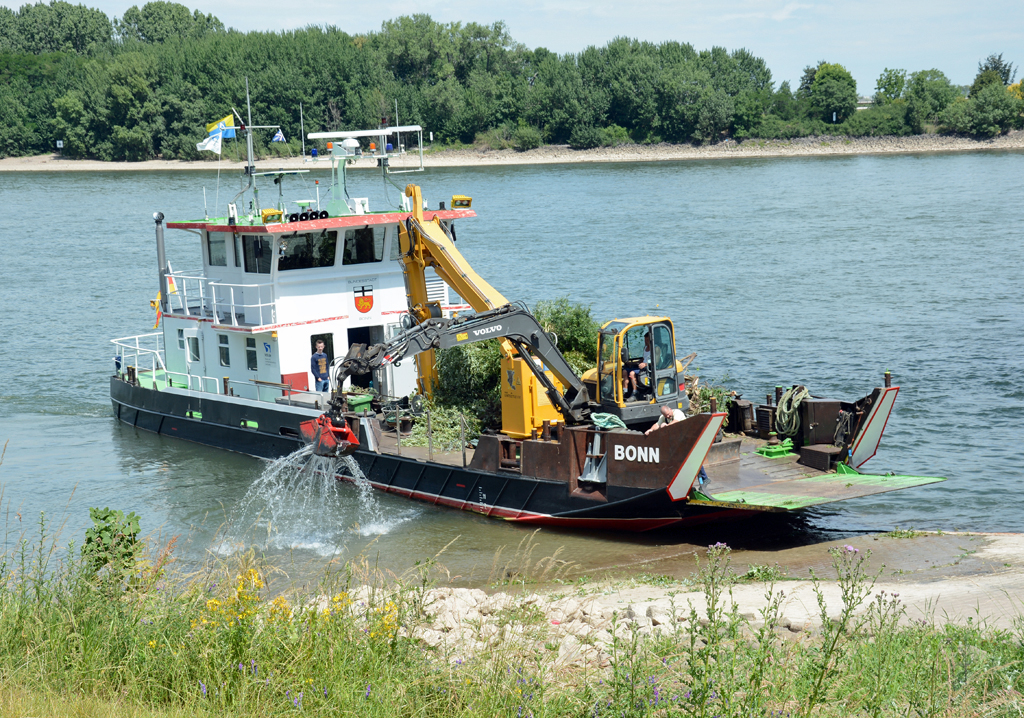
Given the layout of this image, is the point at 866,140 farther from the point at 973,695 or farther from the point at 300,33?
the point at 973,695

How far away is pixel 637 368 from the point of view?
13945 millimetres

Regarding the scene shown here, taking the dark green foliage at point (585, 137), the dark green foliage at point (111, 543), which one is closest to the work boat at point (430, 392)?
the dark green foliage at point (111, 543)

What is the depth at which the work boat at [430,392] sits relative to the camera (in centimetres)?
1322

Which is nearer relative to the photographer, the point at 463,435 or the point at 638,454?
the point at 638,454

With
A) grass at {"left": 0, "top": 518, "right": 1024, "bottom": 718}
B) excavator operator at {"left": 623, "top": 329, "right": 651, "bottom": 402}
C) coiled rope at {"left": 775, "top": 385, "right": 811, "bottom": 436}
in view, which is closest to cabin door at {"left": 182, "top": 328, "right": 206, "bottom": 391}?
excavator operator at {"left": 623, "top": 329, "right": 651, "bottom": 402}

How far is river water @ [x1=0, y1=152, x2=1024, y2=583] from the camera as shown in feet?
49.4

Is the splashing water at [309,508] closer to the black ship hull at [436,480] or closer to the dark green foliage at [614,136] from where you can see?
the black ship hull at [436,480]

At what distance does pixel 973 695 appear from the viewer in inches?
245

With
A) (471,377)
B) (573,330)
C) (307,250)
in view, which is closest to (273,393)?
(307,250)

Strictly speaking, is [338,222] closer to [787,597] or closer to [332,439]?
[332,439]

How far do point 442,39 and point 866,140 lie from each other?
43248 millimetres

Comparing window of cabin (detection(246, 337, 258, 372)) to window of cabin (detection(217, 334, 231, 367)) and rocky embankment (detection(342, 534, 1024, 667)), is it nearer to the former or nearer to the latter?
window of cabin (detection(217, 334, 231, 367))

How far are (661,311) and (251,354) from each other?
1641 cm

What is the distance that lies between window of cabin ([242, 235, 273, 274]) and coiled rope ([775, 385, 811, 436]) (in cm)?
904
